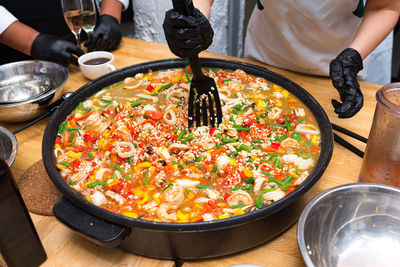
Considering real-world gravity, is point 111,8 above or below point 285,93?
above

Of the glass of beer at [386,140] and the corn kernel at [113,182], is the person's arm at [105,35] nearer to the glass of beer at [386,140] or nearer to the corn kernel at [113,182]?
the corn kernel at [113,182]

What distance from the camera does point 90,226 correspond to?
3.26ft

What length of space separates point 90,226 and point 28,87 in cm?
124

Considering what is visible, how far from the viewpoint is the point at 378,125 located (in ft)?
3.80

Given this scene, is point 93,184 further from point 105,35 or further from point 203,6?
point 105,35

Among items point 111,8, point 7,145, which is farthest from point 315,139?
point 111,8

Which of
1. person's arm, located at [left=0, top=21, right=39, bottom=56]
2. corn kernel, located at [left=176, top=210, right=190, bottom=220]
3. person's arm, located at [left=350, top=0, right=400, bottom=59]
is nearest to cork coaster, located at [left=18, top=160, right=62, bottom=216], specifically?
corn kernel, located at [left=176, top=210, right=190, bottom=220]

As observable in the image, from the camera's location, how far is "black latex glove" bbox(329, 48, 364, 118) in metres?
1.47

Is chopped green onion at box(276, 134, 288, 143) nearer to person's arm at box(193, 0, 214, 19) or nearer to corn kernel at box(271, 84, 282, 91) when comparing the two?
corn kernel at box(271, 84, 282, 91)

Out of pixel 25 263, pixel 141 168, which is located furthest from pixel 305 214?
pixel 25 263

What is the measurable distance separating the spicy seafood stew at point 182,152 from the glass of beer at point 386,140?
0.25 meters

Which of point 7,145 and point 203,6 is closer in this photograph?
point 7,145

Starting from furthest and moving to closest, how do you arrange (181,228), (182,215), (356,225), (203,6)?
(203,6), (182,215), (356,225), (181,228)

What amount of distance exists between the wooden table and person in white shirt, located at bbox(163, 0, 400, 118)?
18 centimetres
